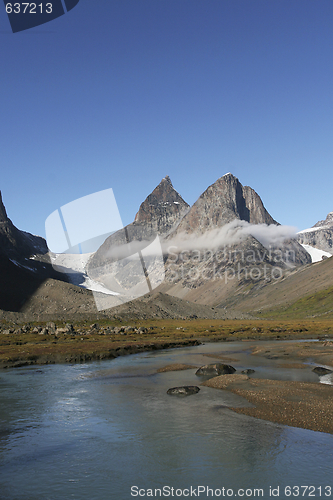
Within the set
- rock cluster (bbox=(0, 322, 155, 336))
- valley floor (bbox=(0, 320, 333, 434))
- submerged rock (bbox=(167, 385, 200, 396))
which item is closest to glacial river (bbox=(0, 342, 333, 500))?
submerged rock (bbox=(167, 385, 200, 396))

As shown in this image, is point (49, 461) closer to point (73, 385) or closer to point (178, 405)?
point (178, 405)

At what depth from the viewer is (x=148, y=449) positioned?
86.5 ft

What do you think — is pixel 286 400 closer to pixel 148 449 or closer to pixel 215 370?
pixel 148 449

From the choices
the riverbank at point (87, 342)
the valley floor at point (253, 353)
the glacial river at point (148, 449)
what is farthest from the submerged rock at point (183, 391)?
the riverbank at point (87, 342)

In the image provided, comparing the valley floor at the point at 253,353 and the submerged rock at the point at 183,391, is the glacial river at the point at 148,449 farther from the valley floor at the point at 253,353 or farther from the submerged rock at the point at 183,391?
the valley floor at the point at 253,353

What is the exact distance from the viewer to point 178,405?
125ft

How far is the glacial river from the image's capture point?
2078 centimetres

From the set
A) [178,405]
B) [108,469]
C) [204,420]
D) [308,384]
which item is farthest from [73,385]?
[308,384]

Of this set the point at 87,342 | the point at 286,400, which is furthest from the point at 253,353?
the point at 286,400

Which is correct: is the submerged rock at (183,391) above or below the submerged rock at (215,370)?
above

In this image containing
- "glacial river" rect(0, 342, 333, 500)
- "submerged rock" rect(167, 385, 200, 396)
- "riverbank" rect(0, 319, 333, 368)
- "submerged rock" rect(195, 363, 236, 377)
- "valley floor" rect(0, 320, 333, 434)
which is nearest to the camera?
"glacial river" rect(0, 342, 333, 500)

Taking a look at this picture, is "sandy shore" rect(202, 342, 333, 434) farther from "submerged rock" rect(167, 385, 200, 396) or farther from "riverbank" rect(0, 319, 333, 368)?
"riverbank" rect(0, 319, 333, 368)

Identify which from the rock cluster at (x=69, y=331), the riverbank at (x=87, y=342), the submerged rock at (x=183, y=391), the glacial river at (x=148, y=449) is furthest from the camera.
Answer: the rock cluster at (x=69, y=331)

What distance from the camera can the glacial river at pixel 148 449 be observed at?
68.2 feet
